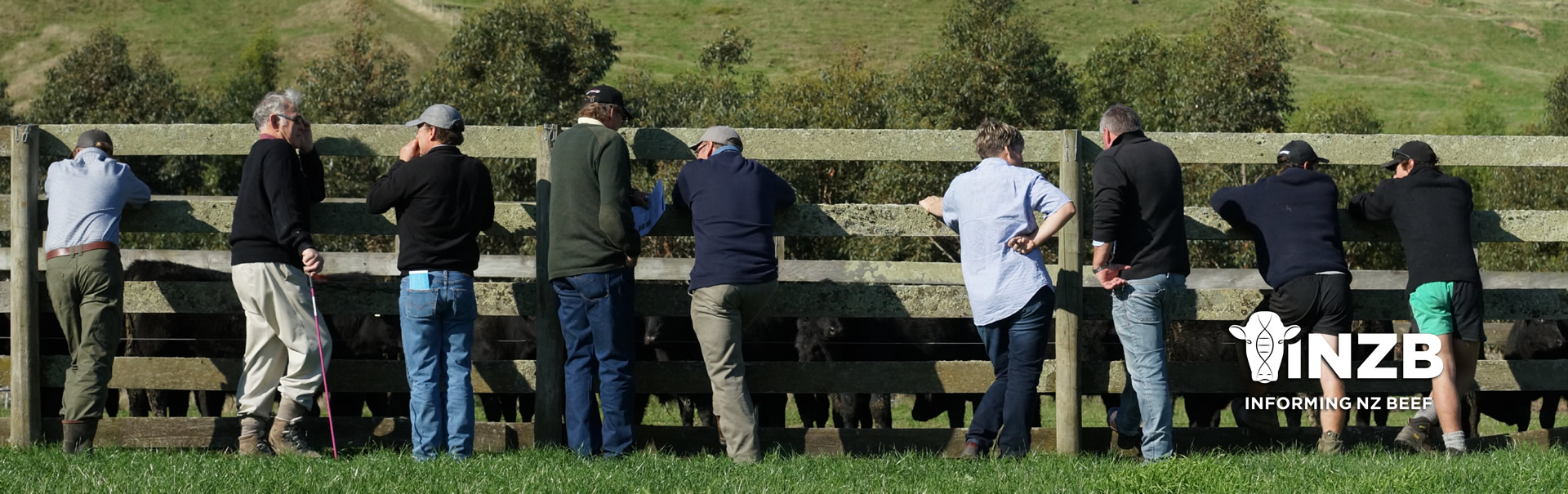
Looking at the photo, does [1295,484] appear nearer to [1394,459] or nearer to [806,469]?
[1394,459]

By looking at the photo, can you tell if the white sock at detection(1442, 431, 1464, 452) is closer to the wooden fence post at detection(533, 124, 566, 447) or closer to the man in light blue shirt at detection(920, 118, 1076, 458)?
the man in light blue shirt at detection(920, 118, 1076, 458)

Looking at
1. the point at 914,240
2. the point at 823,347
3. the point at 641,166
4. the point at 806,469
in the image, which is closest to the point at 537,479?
the point at 806,469

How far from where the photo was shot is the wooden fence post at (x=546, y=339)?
7.17 meters

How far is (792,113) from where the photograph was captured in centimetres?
3409

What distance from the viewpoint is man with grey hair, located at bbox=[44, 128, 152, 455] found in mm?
7062

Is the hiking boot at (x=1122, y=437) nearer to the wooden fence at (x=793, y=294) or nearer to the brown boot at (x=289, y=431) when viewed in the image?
the wooden fence at (x=793, y=294)

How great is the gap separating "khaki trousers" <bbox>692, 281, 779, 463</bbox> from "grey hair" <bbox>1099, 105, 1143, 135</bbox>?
6.62 ft

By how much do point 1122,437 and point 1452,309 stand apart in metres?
1.93

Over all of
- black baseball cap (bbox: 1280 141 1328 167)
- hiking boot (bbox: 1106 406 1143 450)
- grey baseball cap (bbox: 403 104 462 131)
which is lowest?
hiking boot (bbox: 1106 406 1143 450)

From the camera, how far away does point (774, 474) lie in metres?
5.93

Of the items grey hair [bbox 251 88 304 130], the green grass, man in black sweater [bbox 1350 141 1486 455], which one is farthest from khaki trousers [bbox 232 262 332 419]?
man in black sweater [bbox 1350 141 1486 455]

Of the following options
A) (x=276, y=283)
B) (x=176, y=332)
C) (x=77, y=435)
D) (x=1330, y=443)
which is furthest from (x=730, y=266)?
(x=176, y=332)

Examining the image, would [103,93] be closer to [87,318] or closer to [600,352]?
[87,318]

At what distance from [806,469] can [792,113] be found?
2828 centimetres
